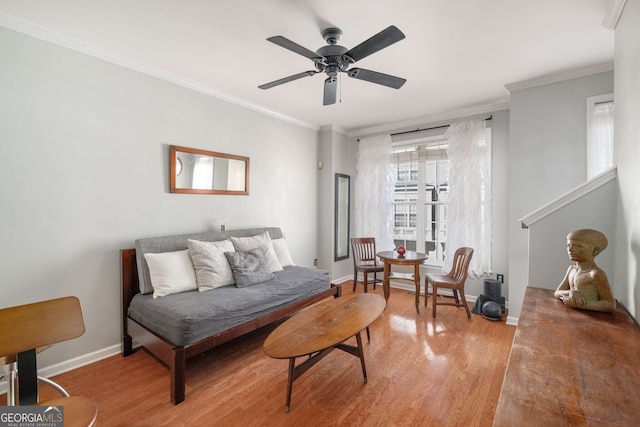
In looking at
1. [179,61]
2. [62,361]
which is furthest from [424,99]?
[62,361]

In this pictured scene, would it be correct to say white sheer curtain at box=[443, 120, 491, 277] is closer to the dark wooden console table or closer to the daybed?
the daybed

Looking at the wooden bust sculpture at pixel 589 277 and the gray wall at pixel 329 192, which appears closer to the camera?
the wooden bust sculpture at pixel 589 277

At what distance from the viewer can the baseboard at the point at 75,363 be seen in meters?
2.20

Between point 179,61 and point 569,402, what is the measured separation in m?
3.42

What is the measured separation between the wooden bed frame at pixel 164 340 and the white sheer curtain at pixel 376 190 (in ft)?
6.98

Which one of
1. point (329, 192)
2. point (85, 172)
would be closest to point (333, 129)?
point (329, 192)

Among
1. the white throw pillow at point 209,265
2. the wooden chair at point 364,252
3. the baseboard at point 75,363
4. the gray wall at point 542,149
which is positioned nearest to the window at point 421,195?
the wooden chair at point 364,252

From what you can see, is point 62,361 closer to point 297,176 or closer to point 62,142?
point 62,142

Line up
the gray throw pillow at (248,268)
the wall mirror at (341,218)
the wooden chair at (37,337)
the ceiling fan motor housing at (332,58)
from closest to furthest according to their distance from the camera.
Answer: the wooden chair at (37,337) < the ceiling fan motor housing at (332,58) < the gray throw pillow at (248,268) < the wall mirror at (341,218)

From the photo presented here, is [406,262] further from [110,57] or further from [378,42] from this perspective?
[110,57]

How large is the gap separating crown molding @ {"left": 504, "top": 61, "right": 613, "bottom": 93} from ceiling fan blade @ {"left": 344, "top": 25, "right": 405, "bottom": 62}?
2.21 m

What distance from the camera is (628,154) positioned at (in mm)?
1652

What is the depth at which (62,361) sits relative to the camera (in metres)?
2.30

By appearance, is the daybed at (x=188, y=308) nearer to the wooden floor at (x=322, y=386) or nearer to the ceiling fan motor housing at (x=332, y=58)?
the wooden floor at (x=322, y=386)
